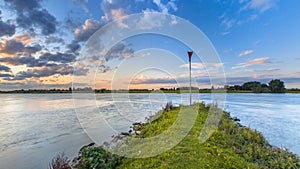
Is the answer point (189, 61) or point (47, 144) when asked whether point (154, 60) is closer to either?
point (189, 61)

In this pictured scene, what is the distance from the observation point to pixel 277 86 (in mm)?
41812

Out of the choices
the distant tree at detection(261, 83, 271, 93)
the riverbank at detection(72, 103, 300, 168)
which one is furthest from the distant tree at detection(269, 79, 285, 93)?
the riverbank at detection(72, 103, 300, 168)

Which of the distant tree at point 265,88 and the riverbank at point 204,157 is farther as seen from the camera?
the distant tree at point 265,88

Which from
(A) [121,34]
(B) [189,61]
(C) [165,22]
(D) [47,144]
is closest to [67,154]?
(D) [47,144]

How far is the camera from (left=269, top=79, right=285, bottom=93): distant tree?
41406 mm

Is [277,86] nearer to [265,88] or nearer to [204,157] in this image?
[265,88]

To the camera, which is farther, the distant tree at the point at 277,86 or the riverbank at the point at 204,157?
the distant tree at the point at 277,86

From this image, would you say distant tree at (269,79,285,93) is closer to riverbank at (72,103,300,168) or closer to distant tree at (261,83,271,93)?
distant tree at (261,83,271,93)

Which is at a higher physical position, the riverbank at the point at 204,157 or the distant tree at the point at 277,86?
the distant tree at the point at 277,86

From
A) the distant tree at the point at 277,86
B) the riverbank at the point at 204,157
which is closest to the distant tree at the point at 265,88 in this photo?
the distant tree at the point at 277,86

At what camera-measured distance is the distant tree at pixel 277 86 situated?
136 ft

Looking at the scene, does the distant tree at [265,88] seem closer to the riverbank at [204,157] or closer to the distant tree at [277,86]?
the distant tree at [277,86]

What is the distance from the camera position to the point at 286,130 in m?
8.45

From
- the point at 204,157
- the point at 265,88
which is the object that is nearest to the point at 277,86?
the point at 265,88
